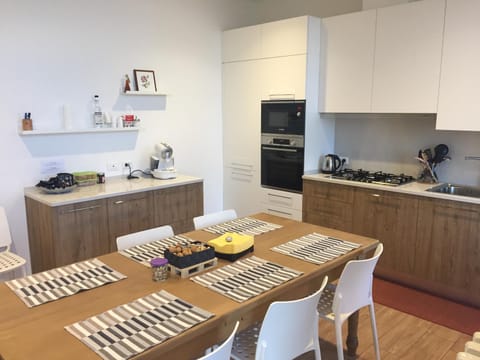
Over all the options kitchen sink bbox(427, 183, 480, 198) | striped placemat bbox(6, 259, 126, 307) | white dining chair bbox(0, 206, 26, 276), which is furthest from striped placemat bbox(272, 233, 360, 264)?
white dining chair bbox(0, 206, 26, 276)

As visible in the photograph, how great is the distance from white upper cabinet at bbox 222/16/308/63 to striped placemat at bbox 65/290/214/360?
9.55 ft

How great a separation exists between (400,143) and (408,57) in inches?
33.0

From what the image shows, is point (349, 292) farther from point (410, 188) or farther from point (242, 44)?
point (242, 44)

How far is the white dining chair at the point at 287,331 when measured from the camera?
4.96 feet

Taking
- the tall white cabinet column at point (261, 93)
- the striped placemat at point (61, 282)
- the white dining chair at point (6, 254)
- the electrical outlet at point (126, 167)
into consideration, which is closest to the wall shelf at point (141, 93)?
the electrical outlet at point (126, 167)

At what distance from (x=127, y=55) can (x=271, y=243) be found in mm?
2485

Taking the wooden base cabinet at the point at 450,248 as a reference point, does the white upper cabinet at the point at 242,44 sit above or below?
above

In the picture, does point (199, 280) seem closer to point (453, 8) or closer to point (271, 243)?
point (271, 243)

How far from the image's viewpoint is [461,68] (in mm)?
3066

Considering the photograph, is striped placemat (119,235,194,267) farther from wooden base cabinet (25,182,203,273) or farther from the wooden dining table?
wooden base cabinet (25,182,203,273)

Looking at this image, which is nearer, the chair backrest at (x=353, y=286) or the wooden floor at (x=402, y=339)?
the chair backrest at (x=353, y=286)

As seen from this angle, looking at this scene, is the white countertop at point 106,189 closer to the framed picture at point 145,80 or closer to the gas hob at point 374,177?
the framed picture at point 145,80

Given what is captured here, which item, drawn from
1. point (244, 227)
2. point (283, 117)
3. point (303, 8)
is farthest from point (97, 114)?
point (303, 8)

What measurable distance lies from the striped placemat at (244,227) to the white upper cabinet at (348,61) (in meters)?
1.70
